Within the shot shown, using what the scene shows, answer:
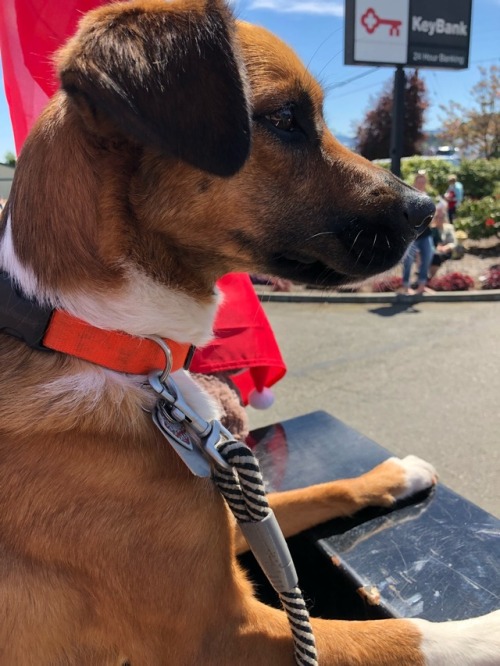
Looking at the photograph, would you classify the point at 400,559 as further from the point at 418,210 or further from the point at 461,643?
the point at 418,210

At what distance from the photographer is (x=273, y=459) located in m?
2.73

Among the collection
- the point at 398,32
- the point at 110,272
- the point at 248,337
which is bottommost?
the point at 248,337

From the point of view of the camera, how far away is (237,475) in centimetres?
159

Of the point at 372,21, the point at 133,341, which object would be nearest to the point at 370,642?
the point at 133,341

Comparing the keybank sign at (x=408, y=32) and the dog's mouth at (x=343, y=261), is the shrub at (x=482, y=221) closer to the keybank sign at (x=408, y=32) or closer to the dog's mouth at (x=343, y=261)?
the keybank sign at (x=408, y=32)

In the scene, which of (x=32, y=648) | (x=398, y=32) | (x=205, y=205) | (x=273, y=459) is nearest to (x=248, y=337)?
(x=273, y=459)

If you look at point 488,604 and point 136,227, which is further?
point 488,604

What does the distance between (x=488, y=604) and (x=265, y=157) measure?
5.00ft

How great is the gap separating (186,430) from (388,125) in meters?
32.9

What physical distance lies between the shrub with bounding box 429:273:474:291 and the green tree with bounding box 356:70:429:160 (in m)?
21.2

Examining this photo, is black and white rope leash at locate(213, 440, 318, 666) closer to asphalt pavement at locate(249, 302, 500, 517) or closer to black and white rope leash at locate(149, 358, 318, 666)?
black and white rope leash at locate(149, 358, 318, 666)

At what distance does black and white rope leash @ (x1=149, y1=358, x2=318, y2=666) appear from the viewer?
152 cm

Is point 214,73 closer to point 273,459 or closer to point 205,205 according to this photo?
point 205,205

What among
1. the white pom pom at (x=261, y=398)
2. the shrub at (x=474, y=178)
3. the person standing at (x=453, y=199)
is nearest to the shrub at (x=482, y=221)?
the person standing at (x=453, y=199)
